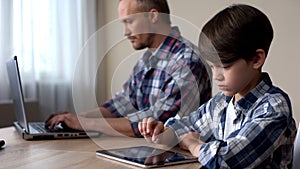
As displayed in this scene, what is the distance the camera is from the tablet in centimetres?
101

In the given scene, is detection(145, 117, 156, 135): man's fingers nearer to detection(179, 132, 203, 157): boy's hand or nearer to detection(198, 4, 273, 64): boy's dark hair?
detection(179, 132, 203, 157): boy's hand

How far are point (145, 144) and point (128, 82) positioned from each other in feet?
2.59

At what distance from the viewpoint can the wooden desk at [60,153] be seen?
102cm

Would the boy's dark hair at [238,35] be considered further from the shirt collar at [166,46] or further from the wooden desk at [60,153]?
the shirt collar at [166,46]

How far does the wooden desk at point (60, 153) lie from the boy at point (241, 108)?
0.09 m

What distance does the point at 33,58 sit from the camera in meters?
3.21

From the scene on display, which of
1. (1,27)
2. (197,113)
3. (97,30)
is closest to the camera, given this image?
(197,113)

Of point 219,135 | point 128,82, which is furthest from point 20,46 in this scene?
point 219,135

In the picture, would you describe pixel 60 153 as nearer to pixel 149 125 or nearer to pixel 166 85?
pixel 149 125

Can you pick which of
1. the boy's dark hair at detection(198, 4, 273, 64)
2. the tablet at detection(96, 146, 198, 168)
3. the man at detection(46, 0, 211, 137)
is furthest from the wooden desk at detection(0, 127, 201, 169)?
the boy's dark hair at detection(198, 4, 273, 64)

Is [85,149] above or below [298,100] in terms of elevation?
above

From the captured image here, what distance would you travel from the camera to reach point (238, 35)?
3.66 ft

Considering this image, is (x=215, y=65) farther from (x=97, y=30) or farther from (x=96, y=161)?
(x=97, y=30)

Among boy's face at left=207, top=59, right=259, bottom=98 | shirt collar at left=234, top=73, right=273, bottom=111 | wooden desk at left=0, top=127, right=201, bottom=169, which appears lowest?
wooden desk at left=0, top=127, right=201, bottom=169
